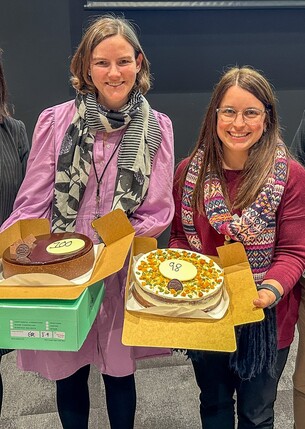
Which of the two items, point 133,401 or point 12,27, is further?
point 12,27

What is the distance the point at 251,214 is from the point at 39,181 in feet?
1.86

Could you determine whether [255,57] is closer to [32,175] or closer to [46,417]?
[32,175]

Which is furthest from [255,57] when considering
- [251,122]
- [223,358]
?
[223,358]

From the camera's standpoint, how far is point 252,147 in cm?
112

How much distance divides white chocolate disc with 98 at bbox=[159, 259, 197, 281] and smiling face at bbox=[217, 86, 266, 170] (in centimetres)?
33

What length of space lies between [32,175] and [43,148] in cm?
8

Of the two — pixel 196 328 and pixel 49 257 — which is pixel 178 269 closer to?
pixel 196 328

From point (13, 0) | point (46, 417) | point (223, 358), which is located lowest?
point (46, 417)

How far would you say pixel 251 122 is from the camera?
1.06 m

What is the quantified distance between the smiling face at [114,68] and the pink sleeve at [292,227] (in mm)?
487

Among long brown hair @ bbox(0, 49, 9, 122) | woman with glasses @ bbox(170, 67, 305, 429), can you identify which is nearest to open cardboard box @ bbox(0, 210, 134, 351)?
woman with glasses @ bbox(170, 67, 305, 429)

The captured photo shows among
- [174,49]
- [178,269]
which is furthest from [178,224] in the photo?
[174,49]

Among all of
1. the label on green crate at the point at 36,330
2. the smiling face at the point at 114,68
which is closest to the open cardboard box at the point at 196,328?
the label on green crate at the point at 36,330

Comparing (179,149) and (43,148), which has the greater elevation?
(43,148)
